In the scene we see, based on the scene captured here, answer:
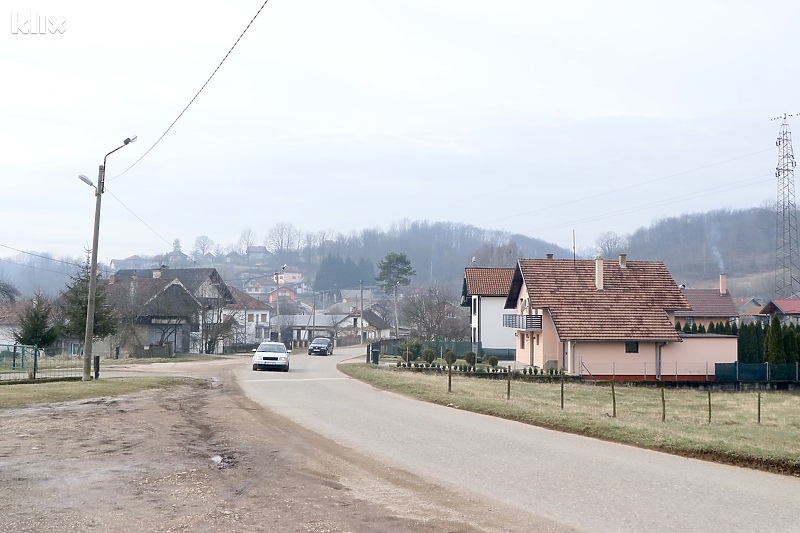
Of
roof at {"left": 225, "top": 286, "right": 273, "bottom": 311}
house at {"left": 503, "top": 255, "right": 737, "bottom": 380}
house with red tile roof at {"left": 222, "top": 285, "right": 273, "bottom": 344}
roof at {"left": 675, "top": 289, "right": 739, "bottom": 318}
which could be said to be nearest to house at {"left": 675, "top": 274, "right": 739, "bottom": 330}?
roof at {"left": 675, "top": 289, "right": 739, "bottom": 318}

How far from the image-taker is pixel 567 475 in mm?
11602

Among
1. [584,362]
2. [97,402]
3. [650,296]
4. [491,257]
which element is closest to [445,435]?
[97,402]

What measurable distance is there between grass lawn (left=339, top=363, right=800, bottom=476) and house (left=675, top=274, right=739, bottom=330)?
37.8 meters

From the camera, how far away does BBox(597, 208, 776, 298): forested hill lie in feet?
478

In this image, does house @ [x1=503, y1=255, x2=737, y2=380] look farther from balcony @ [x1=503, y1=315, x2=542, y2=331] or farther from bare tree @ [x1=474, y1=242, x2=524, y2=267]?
bare tree @ [x1=474, y1=242, x2=524, y2=267]

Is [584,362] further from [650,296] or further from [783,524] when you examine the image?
[783,524]

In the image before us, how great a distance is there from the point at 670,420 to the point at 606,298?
29510 millimetres

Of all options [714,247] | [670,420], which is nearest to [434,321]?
[670,420]

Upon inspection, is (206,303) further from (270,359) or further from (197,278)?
(270,359)

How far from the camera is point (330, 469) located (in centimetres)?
1176

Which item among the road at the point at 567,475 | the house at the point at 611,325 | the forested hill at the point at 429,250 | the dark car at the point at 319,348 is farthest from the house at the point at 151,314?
the forested hill at the point at 429,250

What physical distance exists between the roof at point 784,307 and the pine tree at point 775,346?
31098 mm

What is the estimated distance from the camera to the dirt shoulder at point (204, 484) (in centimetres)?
836

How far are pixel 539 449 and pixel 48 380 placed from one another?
21726 mm
